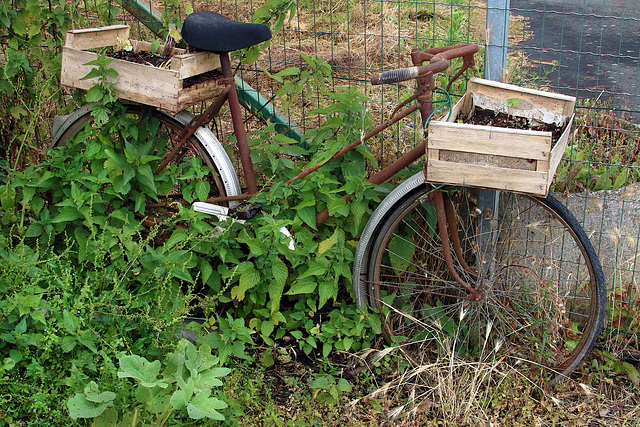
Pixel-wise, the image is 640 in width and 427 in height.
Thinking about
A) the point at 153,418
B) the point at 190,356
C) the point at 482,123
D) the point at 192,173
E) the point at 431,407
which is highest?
the point at 482,123

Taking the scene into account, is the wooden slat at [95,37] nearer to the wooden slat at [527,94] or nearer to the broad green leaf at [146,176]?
the broad green leaf at [146,176]

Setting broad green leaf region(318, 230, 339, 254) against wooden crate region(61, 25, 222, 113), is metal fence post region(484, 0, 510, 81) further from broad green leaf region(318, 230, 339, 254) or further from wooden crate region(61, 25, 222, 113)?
wooden crate region(61, 25, 222, 113)

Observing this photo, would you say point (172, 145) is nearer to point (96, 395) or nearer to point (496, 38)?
point (96, 395)

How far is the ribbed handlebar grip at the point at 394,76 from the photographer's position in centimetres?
278

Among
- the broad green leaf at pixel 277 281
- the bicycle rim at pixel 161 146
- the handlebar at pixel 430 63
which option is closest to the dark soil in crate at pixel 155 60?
the bicycle rim at pixel 161 146

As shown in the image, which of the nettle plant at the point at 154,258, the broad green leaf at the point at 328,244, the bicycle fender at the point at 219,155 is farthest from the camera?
the bicycle fender at the point at 219,155

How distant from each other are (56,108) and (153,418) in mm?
2686

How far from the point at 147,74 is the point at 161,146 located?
1.62 feet

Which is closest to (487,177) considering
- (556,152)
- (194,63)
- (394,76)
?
(556,152)

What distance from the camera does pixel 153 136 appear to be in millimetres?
3836

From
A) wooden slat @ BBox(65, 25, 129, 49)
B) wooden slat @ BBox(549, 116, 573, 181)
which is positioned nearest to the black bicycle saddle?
wooden slat @ BBox(65, 25, 129, 49)

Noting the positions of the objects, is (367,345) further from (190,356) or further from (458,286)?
(190,356)

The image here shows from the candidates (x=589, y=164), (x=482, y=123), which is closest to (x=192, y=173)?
(x=482, y=123)

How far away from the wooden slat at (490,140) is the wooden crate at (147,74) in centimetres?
133
